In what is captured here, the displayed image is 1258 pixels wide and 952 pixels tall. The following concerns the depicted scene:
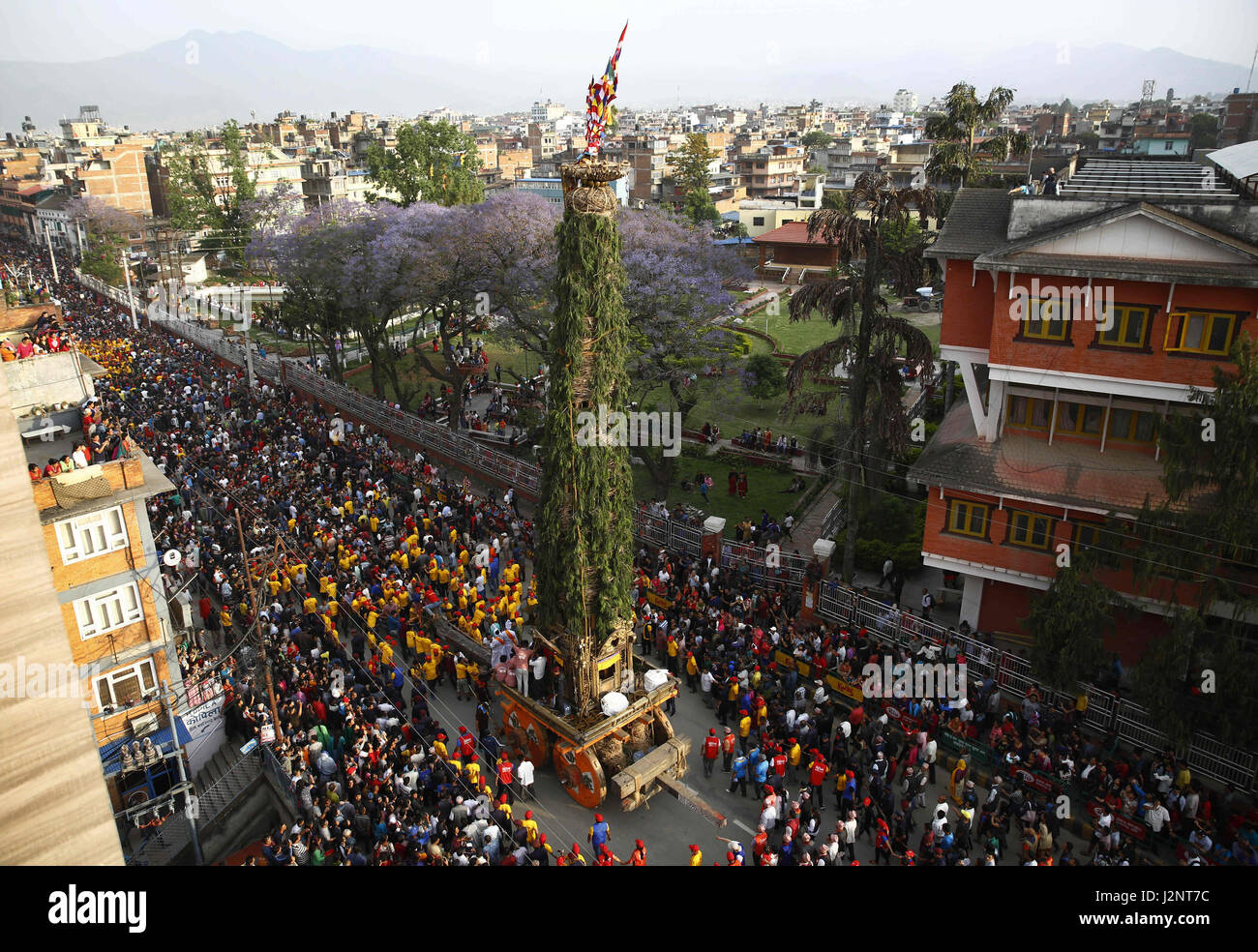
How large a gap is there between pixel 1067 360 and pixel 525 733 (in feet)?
47.7

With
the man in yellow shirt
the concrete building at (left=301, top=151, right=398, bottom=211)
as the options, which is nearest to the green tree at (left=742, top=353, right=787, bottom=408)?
the man in yellow shirt

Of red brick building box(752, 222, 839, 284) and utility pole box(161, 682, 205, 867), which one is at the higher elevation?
red brick building box(752, 222, 839, 284)

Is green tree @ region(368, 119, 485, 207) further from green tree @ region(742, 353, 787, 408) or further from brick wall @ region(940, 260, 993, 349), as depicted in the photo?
brick wall @ region(940, 260, 993, 349)

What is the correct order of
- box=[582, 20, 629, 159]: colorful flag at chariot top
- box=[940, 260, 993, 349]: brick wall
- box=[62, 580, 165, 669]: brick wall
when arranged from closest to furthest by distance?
box=[582, 20, 629, 159]: colorful flag at chariot top < box=[62, 580, 165, 669]: brick wall < box=[940, 260, 993, 349]: brick wall

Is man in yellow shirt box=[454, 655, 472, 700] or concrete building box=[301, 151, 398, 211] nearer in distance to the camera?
man in yellow shirt box=[454, 655, 472, 700]

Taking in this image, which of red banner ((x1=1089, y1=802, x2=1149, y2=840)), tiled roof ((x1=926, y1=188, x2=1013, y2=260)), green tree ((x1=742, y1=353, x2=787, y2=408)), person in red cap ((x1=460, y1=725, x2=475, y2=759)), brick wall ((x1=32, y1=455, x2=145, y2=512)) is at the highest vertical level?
tiled roof ((x1=926, y1=188, x2=1013, y2=260))

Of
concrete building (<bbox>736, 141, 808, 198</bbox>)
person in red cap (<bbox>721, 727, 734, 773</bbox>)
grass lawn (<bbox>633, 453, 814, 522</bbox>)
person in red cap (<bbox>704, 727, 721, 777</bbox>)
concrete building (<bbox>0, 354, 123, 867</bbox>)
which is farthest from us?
concrete building (<bbox>736, 141, 808, 198</bbox>)

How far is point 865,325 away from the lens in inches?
855

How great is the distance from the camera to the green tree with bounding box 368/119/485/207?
49.8 meters

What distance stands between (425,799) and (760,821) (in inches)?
245

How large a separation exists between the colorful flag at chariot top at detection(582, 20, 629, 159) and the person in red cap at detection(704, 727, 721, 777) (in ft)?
37.1

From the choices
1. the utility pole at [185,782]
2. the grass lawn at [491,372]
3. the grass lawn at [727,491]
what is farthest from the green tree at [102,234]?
the utility pole at [185,782]

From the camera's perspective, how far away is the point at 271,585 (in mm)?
21672
